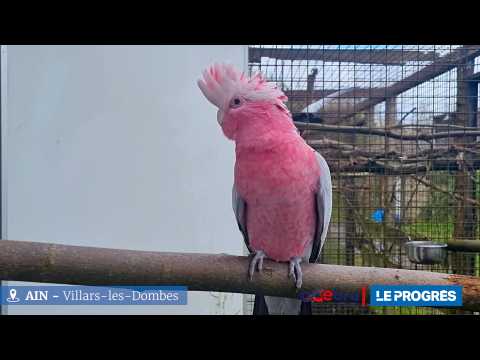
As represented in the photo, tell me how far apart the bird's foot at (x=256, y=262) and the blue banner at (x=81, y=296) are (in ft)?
0.83

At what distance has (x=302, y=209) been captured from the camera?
979mm

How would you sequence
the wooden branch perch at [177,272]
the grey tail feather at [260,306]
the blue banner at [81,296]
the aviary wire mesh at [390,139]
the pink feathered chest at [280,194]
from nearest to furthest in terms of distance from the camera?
the wooden branch perch at [177,272], the pink feathered chest at [280,194], the blue banner at [81,296], the grey tail feather at [260,306], the aviary wire mesh at [390,139]

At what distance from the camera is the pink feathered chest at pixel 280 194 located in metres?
0.94

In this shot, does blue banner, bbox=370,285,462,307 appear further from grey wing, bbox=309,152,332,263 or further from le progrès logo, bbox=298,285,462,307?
grey wing, bbox=309,152,332,263

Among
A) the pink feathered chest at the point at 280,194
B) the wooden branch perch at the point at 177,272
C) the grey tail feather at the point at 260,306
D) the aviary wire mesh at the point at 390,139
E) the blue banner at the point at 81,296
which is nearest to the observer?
the wooden branch perch at the point at 177,272

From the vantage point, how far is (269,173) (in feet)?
3.08

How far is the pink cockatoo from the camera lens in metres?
0.95

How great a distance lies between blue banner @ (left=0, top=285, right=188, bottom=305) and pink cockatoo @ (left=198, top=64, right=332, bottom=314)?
0.32 m

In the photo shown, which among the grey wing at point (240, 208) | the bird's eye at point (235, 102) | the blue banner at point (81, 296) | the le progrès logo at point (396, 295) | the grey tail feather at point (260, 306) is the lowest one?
the grey tail feather at point (260, 306)

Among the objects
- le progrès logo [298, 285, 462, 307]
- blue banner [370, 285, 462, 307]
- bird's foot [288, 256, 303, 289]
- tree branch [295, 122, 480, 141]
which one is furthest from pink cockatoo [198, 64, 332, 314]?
tree branch [295, 122, 480, 141]

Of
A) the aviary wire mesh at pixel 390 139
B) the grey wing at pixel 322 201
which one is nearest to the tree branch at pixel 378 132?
the aviary wire mesh at pixel 390 139

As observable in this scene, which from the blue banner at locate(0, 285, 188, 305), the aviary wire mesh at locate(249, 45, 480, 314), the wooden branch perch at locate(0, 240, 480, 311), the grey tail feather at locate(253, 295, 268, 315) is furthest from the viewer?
the aviary wire mesh at locate(249, 45, 480, 314)

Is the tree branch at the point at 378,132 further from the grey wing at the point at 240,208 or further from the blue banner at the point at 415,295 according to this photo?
the blue banner at the point at 415,295
